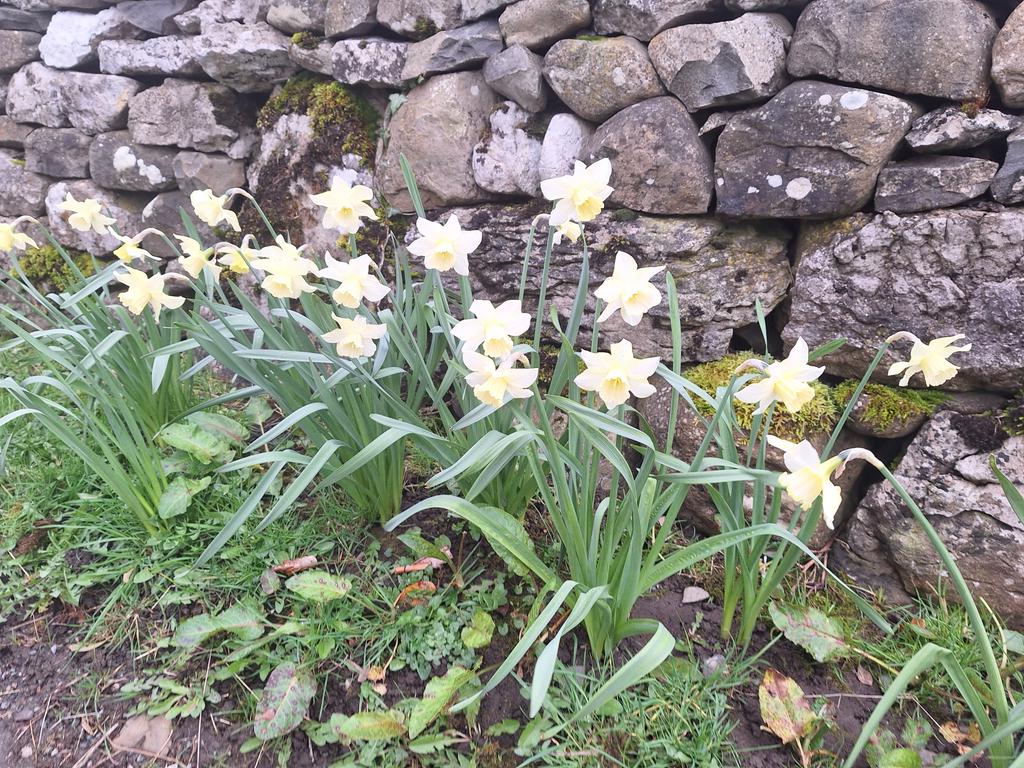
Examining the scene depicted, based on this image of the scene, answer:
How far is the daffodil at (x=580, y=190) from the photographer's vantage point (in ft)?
4.14

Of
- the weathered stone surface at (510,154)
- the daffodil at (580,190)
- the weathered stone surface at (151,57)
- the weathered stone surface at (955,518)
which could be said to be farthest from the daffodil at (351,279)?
the weathered stone surface at (151,57)

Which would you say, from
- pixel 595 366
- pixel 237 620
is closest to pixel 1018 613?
pixel 595 366

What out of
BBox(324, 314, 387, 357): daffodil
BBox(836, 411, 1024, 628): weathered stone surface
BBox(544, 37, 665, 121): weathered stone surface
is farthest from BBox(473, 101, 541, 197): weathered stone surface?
BBox(836, 411, 1024, 628): weathered stone surface

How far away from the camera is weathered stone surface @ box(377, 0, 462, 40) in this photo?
214cm

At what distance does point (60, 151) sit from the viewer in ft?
9.91

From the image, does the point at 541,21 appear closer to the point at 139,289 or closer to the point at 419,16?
the point at 419,16

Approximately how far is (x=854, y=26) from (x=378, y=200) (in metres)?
1.57

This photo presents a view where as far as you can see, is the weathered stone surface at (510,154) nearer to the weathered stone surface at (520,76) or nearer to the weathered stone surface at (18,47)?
the weathered stone surface at (520,76)

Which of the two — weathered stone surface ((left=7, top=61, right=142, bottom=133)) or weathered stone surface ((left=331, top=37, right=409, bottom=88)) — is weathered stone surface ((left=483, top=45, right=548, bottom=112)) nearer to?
weathered stone surface ((left=331, top=37, right=409, bottom=88))

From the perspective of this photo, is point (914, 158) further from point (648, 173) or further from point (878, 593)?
point (878, 593)

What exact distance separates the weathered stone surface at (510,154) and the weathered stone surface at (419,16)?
36 centimetres

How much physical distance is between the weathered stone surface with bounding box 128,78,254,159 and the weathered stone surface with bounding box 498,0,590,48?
1.30 meters

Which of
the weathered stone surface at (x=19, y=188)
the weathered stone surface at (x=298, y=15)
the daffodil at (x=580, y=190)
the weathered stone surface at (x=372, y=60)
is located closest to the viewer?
the daffodil at (x=580, y=190)

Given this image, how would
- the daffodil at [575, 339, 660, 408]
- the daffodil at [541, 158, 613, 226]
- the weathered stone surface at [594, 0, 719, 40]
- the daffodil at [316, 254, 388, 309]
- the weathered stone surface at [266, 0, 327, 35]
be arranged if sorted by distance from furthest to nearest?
1. the weathered stone surface at [266, 0, 327, 35]
2. the weathered stone surface at [594, 0, 719, 40]
3. the daffodil at [316, 254, 388, 309]
4. the daffodil at [541, 158, 613, 226]
5. the daffodil at [575, 339, 660, 408]
